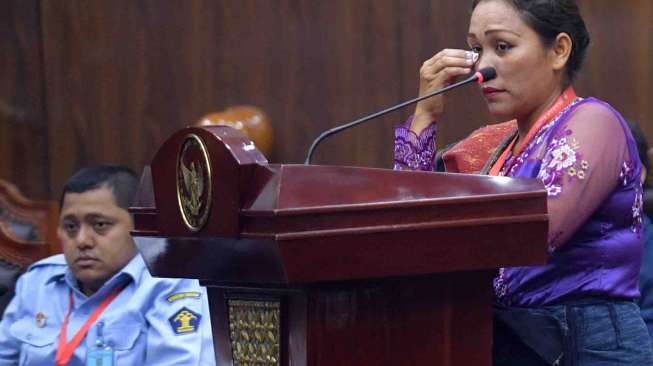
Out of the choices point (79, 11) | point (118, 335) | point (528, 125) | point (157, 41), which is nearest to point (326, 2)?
point (157, 41)

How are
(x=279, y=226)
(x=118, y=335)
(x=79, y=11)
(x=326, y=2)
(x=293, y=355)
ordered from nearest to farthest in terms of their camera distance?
(x=279, y=226)
(x=293, y=355)
(x=118, y=335)
(x=326, y=2)
(x=79, y=11)

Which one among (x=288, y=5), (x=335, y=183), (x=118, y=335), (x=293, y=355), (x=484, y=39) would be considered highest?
(x=288, y=5)

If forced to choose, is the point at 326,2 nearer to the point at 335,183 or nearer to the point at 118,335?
the point at 118,335

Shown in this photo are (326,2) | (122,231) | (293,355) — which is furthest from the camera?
(326,2)

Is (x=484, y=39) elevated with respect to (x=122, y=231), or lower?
elevated

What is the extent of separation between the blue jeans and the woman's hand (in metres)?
0.47

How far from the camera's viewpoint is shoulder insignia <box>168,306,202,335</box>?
3.00 m

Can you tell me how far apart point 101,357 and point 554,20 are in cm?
154

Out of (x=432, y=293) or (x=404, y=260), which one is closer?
(x=404, y=260)

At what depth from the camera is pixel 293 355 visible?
163 cm

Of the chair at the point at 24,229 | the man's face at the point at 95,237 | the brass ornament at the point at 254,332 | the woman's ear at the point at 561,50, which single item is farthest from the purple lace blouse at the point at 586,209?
the chair at the point at 24,229

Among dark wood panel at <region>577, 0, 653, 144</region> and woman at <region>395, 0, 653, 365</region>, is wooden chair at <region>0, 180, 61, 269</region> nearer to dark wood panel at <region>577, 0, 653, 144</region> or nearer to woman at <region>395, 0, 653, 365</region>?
dark wood panel at <region>577, 0, 653, 144</region>

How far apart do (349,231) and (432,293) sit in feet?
0.68

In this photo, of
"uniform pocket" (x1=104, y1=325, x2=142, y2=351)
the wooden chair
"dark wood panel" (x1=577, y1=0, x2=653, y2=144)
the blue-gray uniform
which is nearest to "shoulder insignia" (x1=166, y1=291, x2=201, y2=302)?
the blue-gray uniform
